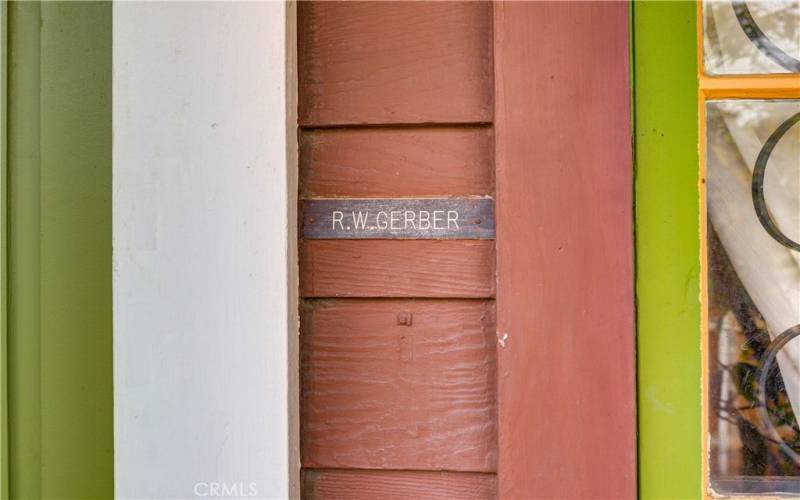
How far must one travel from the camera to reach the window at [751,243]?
908 mm

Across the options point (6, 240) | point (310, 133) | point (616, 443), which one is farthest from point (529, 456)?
point (6, 240)

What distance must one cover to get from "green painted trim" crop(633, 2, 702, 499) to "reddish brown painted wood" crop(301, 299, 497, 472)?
252mm

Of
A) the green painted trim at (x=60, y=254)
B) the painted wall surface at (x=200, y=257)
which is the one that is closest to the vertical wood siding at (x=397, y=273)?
the painted wall surface at (x=200, y=257)

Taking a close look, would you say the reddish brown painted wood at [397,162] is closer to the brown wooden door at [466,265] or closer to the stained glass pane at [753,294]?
the brown wooden door at [466,265]

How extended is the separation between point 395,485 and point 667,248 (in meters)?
0.59

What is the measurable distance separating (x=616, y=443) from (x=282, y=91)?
0.74m

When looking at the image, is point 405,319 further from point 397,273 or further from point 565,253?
point 565,253

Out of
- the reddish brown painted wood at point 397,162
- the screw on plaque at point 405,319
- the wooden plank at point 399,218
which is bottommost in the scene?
the screw on plaque at point 405,319

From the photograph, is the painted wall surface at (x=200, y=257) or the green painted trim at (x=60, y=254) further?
the green painted trim at (x=60, y=254)

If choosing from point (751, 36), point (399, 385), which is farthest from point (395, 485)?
point (751, 36)

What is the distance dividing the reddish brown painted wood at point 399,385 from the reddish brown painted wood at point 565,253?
56mm

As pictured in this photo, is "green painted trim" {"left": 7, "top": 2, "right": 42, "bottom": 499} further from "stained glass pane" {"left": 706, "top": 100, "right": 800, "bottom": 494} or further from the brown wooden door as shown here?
"stained glass pane" {"left": 706, "top": 100, "right": 800, "bottom": 494}

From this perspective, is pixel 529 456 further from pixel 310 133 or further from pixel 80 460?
pixel 80 460

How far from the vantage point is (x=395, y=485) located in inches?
36.3
